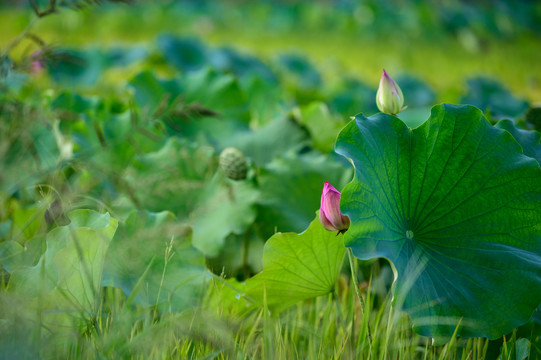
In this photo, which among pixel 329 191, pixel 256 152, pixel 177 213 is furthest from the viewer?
pixel 256 152

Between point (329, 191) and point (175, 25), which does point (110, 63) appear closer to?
point (329, 191)

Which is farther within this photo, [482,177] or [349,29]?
[349,29]

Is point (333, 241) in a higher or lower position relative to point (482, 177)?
lower

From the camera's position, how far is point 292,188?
3.82 ft

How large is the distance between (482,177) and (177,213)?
26.5 inches

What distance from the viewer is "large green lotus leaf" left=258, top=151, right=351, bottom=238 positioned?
1.14 meters

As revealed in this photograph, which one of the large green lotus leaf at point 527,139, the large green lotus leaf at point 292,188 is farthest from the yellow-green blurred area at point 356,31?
the large green lotus leaf at point 527,139

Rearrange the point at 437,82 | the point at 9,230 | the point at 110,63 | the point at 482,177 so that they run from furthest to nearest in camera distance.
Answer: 1. the point at 437,82
2. the point at 110,63
3. the point at 9,230
4. the point at 482,177

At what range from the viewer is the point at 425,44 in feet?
18.9

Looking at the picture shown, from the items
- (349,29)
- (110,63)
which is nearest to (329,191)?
(110,63)

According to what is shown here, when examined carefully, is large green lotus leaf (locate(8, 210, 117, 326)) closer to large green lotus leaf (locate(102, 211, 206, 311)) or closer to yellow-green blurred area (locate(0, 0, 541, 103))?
large green lotus leaf (locate(102, 211, 206, 311))

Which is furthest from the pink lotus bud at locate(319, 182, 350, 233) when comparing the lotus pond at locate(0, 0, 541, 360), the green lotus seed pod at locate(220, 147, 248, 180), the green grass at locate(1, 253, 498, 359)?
the green lotus seed pod at locate(220, 147, 248, 180)

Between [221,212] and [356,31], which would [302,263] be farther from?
[356,31]

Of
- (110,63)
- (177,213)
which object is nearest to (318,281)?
(177,213)
